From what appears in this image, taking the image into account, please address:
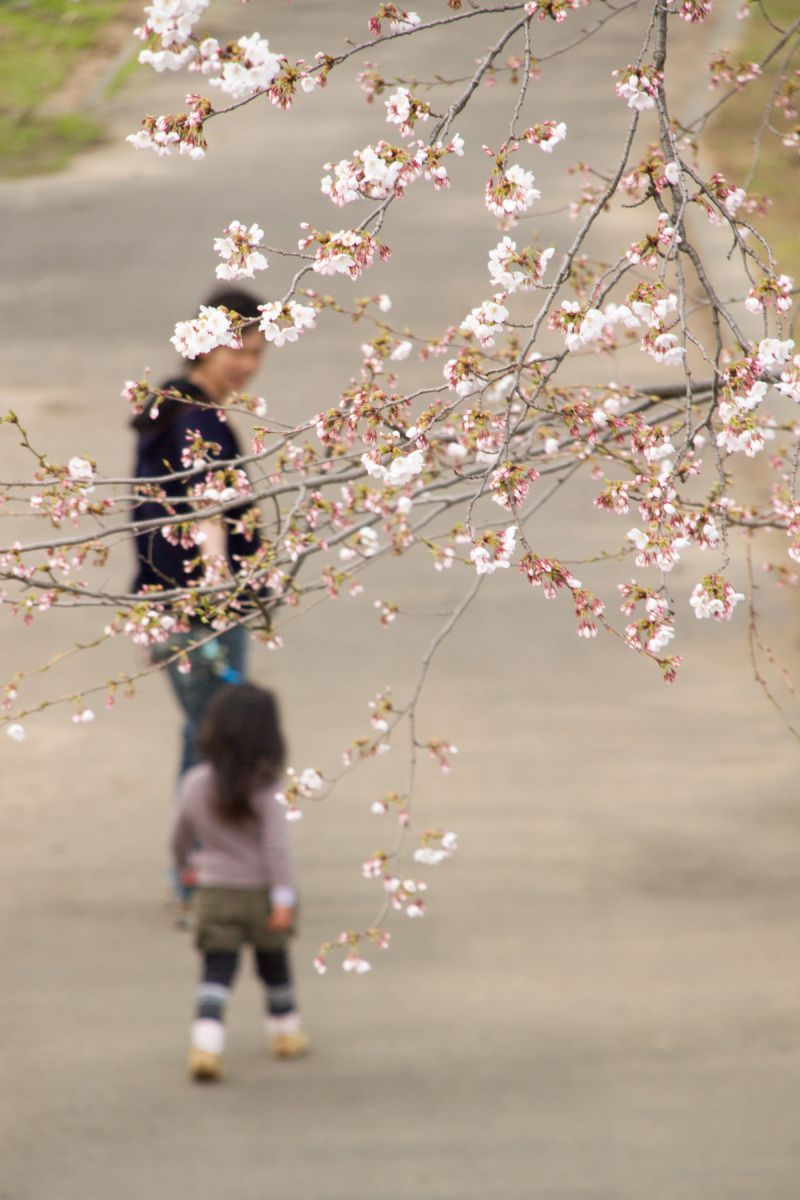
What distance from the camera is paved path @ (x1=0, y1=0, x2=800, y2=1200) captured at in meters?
4.50

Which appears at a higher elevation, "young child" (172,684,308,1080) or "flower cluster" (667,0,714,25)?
"flower cluster" (667,0,714,25)

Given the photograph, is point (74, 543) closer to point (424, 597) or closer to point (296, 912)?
point (296, 912)

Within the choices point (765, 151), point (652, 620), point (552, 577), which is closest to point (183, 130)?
point (552, 577)

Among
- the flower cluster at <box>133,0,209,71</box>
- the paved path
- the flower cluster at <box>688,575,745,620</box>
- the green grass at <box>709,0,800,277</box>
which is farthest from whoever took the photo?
the green grass at <box>709,0,800,277</box>

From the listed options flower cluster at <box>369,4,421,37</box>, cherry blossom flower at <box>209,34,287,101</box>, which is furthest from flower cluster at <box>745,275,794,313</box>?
cherry blossom flower at <box>209,34,287,101</box>

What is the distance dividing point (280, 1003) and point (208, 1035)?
0.81 feet

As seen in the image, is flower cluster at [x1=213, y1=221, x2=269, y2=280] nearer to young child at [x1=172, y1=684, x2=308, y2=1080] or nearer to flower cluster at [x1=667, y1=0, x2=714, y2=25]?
flower cluster at [x1=667, y1=0, x2=714, y2=25]

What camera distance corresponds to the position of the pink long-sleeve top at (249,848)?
4855mm

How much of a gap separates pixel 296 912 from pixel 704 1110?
135 cm

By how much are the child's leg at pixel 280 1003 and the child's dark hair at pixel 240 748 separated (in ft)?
1.47

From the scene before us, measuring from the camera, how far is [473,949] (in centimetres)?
543

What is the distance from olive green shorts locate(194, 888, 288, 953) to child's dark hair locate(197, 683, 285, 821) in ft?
0.77

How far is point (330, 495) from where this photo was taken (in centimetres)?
888

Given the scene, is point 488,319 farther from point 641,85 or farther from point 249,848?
point 249,848
